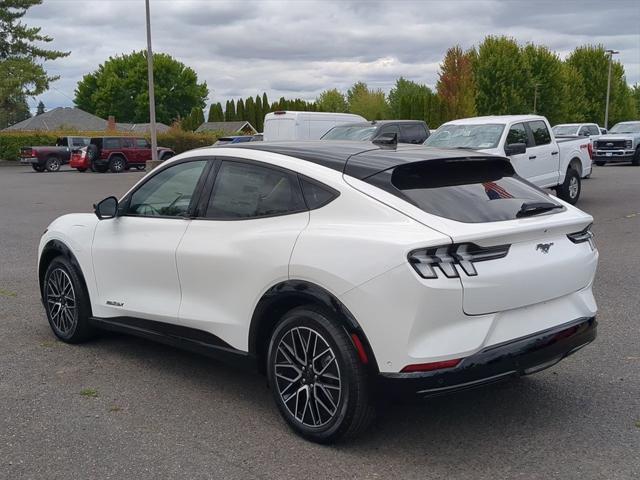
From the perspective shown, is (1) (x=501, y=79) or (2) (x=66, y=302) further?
(1) (x=501, y=79)

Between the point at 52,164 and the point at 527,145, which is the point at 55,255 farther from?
the point at 52,164

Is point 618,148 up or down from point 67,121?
down

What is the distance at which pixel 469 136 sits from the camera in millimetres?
13828

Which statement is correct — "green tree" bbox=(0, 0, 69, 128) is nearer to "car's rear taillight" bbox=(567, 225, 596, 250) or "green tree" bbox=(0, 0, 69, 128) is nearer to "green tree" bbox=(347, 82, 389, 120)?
"car's rear taillight" bbox=(567, 225, 596, 250)

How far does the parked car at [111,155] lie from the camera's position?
3484cm

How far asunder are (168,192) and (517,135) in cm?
1024

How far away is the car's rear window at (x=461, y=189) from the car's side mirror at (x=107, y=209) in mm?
2282

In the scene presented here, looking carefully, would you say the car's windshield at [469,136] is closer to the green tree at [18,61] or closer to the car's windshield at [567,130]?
the car's windshield at [567,130]

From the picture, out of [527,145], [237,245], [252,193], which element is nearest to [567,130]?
[527,145]

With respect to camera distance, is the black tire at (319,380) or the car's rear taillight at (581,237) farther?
the car's rear taillight at (581,237)

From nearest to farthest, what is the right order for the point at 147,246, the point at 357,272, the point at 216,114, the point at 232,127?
the point at 357,272 → the point at 147,246 → the point at 232,127 → the point at 216,114

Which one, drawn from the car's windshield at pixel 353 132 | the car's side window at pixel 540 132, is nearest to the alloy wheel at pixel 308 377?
the car's side window at pixel 540 132

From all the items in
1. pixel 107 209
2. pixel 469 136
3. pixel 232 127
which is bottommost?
pixel 107 209

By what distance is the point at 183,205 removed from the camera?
15.9 feet
